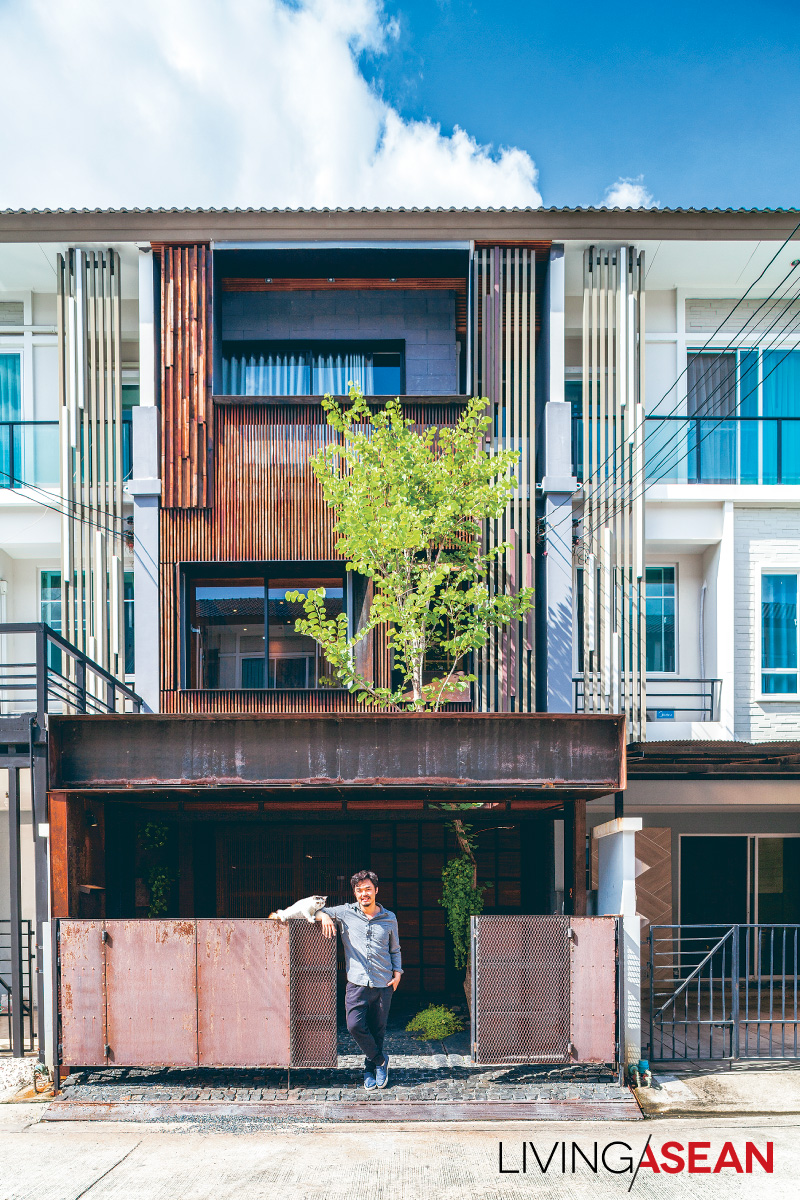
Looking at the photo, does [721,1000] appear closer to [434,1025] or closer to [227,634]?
[434,1025]

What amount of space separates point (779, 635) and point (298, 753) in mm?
8477

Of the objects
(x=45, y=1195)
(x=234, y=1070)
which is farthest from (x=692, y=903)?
(x=45, y=1195)

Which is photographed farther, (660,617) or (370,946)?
(660,617)

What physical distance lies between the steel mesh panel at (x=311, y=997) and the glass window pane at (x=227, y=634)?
5.11 metres

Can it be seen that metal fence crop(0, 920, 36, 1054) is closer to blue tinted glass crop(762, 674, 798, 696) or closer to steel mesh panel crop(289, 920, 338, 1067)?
steel mesh panel crop(289, 920, 338, 1067)

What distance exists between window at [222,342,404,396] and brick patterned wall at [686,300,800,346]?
16.4 ft

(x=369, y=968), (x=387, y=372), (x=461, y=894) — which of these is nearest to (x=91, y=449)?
(x=387, y=372)

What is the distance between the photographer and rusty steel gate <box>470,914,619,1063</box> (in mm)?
7629

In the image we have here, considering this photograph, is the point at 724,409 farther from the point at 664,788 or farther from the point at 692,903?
the point at 692,903

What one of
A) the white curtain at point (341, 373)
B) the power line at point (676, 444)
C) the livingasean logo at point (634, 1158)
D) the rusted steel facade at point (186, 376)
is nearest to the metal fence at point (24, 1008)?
the livingasean logo at point (634, 1158)

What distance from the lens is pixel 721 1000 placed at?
10.9m

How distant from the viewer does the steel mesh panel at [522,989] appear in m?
7.62

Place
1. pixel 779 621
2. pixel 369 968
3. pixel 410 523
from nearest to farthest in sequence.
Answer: pixel 369 968, pixel 410 523, pixel 779 621

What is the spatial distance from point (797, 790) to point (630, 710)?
2.49 m
